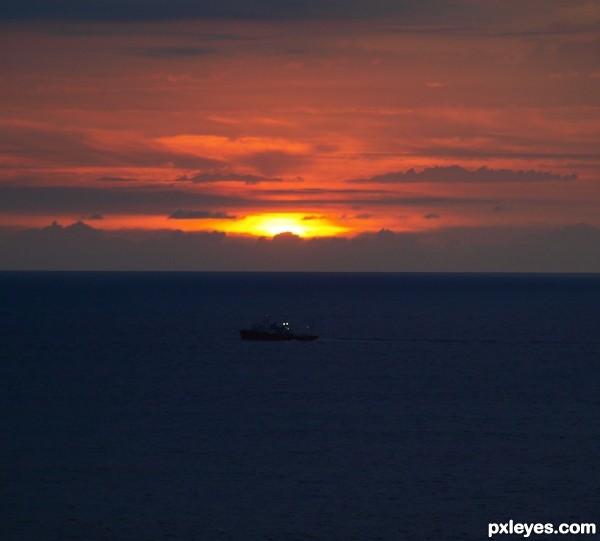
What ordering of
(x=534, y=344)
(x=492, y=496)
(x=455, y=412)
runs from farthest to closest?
(x=534, y=344) < (x=455, y=412) < (x=492, y=496)

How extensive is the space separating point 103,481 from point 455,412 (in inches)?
1538

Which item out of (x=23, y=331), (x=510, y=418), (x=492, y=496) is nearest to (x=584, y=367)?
(x=510, y=418)

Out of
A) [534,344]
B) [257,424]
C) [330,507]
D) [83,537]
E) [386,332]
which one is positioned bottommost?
[83,537]

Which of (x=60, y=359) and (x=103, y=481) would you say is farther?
(x=60, y=359)

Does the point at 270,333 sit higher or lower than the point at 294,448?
higher

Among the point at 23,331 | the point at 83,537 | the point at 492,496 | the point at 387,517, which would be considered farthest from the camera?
the point at 23,331

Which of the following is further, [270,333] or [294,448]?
[270,333]

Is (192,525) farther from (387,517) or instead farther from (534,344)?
(534,344)

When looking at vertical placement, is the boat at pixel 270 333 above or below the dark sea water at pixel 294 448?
above

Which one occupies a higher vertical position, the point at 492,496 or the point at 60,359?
the point at 60,359

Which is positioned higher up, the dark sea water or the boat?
the boat

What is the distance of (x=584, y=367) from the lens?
136125mm

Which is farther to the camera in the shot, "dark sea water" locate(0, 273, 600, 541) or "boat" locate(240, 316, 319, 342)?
"boat" locate(240, 316, 319, 342)

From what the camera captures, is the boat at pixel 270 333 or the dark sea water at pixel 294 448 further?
the boat at pixel 270 333
